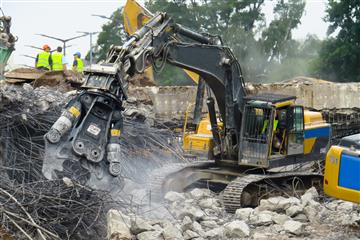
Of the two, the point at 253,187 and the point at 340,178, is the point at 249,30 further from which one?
the point at 340,178

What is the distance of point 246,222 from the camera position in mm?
8219

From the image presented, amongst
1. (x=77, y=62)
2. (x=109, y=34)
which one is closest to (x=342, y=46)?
(x=109, y=34)

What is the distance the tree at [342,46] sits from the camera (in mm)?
34938

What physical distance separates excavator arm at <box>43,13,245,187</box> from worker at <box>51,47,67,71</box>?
7.21m

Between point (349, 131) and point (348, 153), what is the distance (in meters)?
11.2

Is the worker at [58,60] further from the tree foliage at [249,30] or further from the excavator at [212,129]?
the tree foliage at [249,30]

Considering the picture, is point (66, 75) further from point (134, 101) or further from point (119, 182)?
point (119, 182)

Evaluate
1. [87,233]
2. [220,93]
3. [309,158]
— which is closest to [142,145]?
[220,93]

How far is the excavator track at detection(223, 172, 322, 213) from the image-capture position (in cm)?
941

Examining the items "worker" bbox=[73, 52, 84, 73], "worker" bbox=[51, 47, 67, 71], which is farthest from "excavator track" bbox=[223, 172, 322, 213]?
"worker" bbox=[73, 52, 84, 73]

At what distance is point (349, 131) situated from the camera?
17.4 metres

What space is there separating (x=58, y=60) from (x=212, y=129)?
6.88 m

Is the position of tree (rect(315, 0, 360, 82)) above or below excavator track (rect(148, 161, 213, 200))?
above

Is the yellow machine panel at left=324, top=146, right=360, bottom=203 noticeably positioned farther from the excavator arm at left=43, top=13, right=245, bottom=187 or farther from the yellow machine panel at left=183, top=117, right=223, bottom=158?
the yellow machine panel at left=183, top=117, right=223, bottom=158
